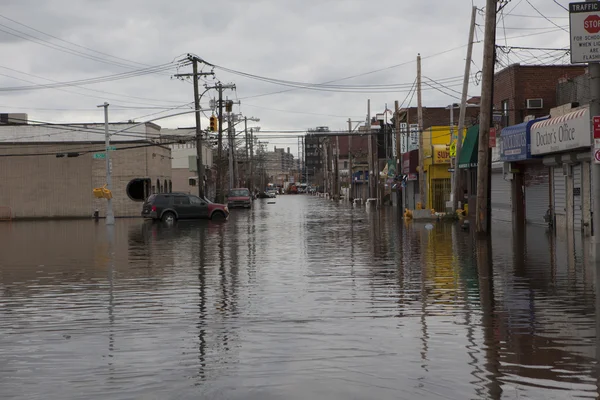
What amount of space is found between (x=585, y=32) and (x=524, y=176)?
19875mm

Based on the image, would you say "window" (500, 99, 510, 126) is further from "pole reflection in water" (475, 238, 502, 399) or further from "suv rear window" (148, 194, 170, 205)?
"suv rear window" (148, 194, 170, 205)

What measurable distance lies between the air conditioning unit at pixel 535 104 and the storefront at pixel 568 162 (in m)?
6.22

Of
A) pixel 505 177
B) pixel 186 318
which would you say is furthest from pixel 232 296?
pixel 505 177

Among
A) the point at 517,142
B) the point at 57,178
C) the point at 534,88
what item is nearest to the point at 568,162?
the point at 517,142

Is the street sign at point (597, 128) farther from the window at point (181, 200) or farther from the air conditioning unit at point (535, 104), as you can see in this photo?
the window at point (181, 200)

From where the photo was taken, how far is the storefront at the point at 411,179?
199ft

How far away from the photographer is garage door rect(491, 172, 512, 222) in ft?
128

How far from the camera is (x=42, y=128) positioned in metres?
71.8

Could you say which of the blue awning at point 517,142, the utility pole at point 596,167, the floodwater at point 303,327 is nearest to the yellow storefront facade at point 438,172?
the blue awning at point 517,142

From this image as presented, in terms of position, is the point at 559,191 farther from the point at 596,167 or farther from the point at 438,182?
the point at 438,182

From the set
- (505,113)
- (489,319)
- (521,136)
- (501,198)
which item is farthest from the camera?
(501,198)

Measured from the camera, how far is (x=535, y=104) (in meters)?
38.5

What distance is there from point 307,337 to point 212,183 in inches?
3769

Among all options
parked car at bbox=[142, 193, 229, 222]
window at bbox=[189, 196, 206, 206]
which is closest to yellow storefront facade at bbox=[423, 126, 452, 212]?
parked car at bbox=[142, 193, 229, 222]
